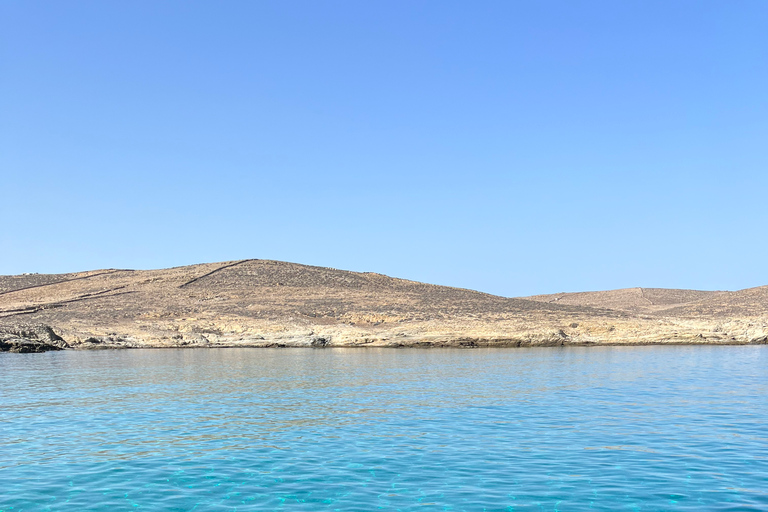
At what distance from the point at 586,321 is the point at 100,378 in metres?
49.0

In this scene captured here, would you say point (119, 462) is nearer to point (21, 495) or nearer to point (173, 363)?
point (21, 495)

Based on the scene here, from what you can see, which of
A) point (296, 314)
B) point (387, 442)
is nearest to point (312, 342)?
point (296, 314)

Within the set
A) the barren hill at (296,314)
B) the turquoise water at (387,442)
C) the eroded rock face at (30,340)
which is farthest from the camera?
the barren hill at (296,314)

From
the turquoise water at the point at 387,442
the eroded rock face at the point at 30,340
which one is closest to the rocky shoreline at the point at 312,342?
the eroded rock face at the point at 30,340

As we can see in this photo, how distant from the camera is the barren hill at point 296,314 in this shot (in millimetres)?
57094

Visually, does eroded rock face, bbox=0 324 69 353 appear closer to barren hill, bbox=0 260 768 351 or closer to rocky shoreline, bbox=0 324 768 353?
rocky shoreline, bbox=0 324 768 353

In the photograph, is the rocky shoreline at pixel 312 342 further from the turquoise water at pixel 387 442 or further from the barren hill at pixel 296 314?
the turquoise water at pixel 387 442

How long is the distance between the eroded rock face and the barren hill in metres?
0.10

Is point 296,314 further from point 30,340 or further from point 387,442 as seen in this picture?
point 387,442

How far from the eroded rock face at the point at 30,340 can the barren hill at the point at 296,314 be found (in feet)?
0.33

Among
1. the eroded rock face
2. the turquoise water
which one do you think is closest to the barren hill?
the eroded rock face

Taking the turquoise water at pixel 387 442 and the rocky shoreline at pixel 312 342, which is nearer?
the turquoise water at pixel 387 442

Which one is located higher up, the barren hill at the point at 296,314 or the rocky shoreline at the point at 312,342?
the barren hill at the point at 296,314

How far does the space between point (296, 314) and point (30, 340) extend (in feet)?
84.9
